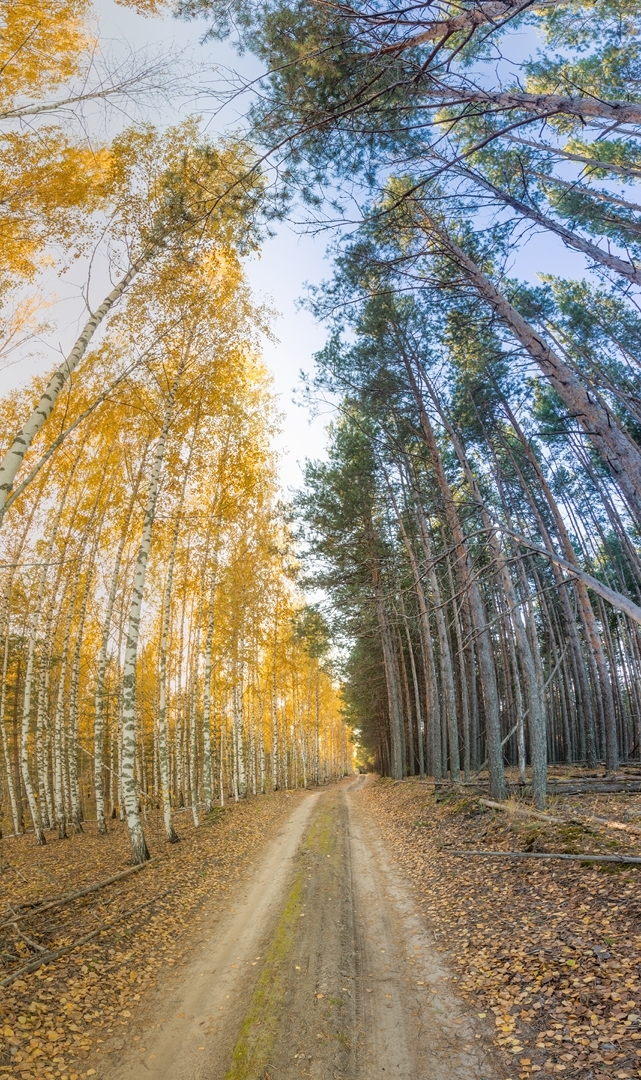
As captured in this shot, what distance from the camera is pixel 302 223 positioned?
5.39m

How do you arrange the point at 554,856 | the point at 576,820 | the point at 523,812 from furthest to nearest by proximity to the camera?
the point at 523,812, the point at 576,820, the point at 554,856

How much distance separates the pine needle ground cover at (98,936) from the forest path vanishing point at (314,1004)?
35 centimetres

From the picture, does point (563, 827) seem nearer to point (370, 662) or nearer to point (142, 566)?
point (142, 566)

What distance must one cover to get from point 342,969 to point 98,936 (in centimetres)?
334

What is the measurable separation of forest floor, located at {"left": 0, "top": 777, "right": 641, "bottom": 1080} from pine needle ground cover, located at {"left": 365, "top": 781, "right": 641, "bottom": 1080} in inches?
0.8

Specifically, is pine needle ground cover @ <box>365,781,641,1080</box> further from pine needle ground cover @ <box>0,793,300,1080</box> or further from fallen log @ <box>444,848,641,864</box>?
pine needle ground cover @ <box>0,793,300,1080</box>

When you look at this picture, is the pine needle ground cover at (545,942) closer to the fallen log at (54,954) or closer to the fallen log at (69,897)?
the fallen log at (54,954)

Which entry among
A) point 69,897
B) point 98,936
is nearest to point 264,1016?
point 98,936

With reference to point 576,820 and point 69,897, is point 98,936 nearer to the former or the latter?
point 69,897

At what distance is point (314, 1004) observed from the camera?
4.52 m

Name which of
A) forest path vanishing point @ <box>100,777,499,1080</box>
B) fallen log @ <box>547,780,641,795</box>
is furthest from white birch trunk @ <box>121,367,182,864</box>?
fallen log @ <box>547,780,641,795</box>

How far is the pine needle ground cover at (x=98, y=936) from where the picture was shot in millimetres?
4141

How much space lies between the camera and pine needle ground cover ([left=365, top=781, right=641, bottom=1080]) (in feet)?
11.8

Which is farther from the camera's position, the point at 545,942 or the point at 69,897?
the point at 69,897
